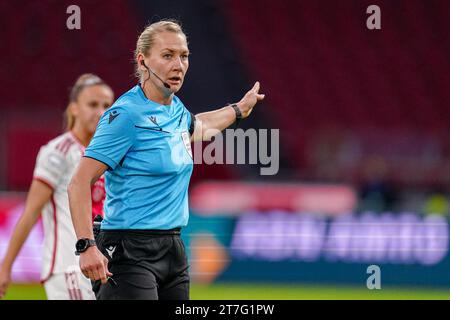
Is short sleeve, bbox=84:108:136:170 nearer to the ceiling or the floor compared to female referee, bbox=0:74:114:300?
nearer to the ceiling

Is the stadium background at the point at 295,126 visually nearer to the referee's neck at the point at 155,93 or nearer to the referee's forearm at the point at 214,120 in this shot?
the referee's forearm at the point at 214,120

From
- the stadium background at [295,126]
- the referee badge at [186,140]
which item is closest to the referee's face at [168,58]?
the referee badge at [186,140]

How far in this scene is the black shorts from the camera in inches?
171

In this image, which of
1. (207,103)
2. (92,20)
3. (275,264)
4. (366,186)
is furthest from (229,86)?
(275,264)

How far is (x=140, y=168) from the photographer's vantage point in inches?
174

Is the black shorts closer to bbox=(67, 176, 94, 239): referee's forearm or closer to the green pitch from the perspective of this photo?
bbox=(67, 176, 94, 239): referee's forearm

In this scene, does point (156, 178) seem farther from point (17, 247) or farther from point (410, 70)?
point (410, 70)

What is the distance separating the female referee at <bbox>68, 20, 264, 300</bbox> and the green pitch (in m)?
5.60

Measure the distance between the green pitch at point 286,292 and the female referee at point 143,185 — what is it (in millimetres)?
5596

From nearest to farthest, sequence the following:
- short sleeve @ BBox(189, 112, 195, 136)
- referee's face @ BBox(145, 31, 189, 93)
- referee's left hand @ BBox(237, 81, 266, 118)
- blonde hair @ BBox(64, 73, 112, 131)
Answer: referee's face @ BBox(145, 31, 189, 93) → short sleeve @ BBox(189, 112, 195, 136) → referee's left hand @ BBox(237, 81, 266, 118) → blonde hair @ BBox(64, 73, 112, 131)

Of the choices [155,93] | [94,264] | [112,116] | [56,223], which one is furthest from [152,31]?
[56,223]

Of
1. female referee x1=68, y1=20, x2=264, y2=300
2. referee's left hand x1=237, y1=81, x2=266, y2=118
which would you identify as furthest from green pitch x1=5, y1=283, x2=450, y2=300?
female referee x1=68, y1=20, x2=264, y2=300

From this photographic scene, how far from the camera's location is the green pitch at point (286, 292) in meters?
10.2

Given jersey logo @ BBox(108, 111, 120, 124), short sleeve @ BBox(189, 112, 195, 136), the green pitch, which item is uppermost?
jersey logo @ BBox(108, 111, 120, 124)
